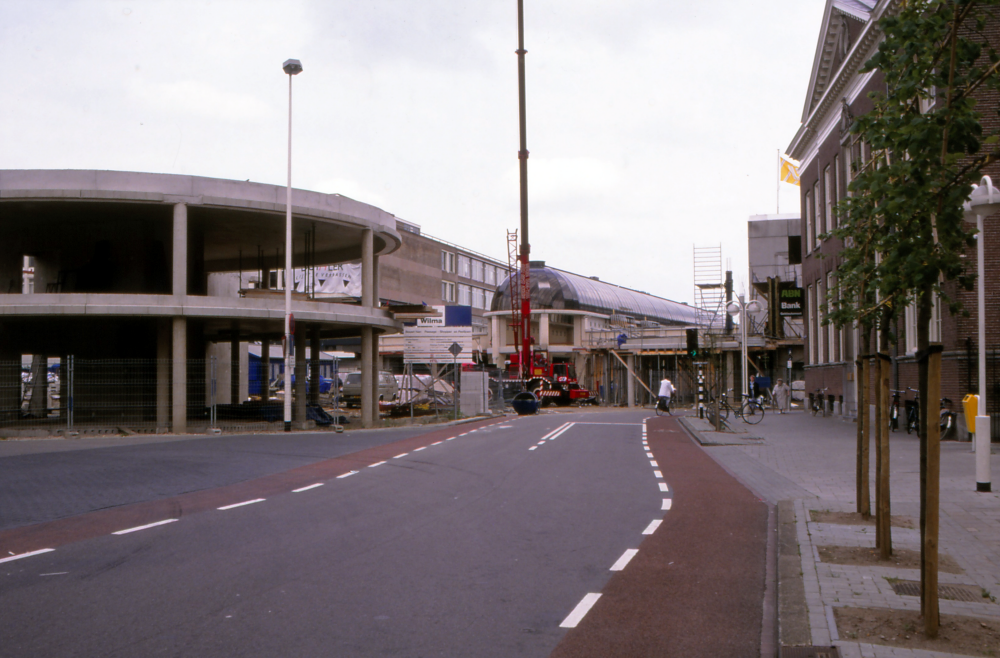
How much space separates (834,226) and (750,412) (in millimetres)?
6645

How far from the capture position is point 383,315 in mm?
30250

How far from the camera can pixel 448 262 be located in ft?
277

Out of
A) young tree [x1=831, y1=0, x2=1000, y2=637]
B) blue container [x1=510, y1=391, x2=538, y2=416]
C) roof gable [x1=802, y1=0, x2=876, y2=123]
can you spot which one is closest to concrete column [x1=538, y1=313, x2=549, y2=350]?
blue container [x1=510, y1=391, x2=538, y2=416]

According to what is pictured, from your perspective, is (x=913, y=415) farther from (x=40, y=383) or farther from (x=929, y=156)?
(x=40, y=383)

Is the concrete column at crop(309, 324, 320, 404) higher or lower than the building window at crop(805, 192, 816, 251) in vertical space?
lower

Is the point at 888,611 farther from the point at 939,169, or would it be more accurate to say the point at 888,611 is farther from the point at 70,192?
the point at 70,192

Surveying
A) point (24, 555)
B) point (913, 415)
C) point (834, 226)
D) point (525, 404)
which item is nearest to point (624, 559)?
point (24, 555)

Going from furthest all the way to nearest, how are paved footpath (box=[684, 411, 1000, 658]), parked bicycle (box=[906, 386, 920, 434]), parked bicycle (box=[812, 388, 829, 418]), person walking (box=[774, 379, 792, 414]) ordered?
person walking (box=[774, 379, 792, 414]), parked bicycle (box=[812, 388, 829, 418]), parked bicycle (box=[906, 386, 920, 434]), paved footpath (box=[684, 411, 1000, 658])

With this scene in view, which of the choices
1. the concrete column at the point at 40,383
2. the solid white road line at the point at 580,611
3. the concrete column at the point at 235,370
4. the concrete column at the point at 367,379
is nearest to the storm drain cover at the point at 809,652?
the solid white road line at the point at 580,611

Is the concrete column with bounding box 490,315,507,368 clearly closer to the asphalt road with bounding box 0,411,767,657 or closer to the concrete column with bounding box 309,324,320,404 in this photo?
the concrete column with bounding box 309,324,320,404

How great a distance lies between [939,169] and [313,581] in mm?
5163

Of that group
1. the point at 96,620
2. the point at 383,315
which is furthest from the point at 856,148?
the point at 96,620

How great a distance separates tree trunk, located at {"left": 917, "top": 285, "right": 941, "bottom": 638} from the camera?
4.97m

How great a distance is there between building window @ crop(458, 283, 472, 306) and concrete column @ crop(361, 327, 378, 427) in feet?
181
